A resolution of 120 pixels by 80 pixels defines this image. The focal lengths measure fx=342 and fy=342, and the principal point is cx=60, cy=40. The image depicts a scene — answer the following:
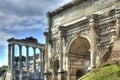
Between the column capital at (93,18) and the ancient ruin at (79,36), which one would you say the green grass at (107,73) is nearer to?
the ancient ruin at (79,36)

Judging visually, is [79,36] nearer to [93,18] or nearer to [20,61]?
[93,18]

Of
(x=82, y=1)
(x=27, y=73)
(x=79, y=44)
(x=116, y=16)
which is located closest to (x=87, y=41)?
(x=79, y=44)

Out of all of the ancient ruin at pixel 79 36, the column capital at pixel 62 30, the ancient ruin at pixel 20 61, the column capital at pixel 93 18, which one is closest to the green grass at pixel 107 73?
the ancient ruin at pixel 79 36

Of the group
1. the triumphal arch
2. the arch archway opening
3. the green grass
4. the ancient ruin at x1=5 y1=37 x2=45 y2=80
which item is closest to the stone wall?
the triumphal arch

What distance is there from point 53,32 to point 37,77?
1652 inches

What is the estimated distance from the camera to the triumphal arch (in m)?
28.3

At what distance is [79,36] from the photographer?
3159cm

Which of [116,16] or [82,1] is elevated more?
[82,1]

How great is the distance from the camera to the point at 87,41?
32031 millimetres

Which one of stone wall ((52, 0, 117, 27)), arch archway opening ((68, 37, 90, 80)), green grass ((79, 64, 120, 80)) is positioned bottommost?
green grass ((79, 64, 120, 80))

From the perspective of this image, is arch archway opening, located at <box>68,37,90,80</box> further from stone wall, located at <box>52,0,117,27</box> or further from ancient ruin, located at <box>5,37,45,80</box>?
ancient ruin, located at <box>5,37,45,80</box>

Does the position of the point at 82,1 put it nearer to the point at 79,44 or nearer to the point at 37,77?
the point at 79,44

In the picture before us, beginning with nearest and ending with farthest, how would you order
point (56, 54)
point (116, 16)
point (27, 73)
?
point (116, 16) < point (56, 54) < point (27, 73)

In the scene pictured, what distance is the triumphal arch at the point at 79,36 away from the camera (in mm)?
28312
